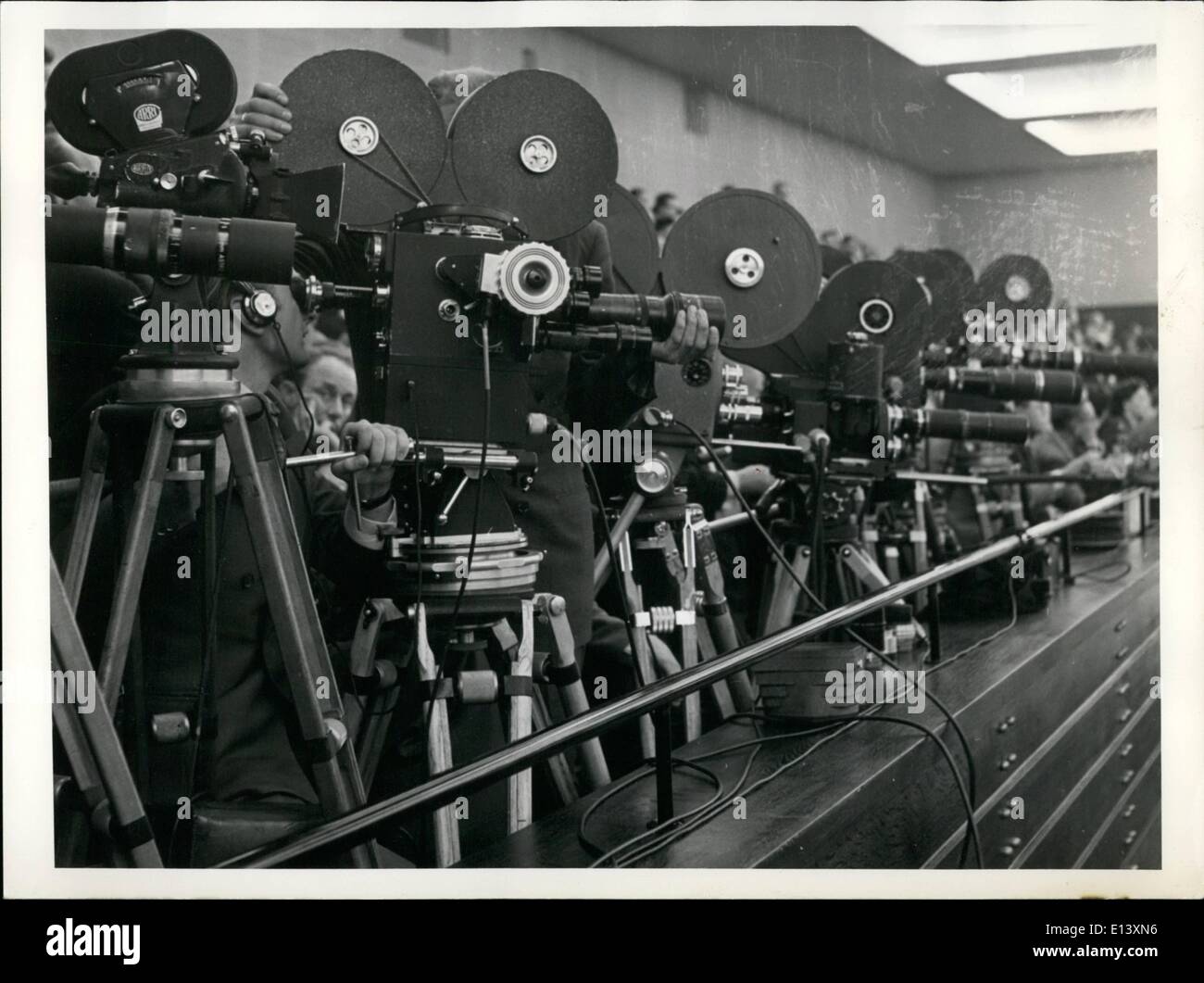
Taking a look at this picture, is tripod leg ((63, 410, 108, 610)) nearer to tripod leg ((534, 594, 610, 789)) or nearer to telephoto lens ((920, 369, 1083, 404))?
tripod leg ((534, 594, 610, 789))

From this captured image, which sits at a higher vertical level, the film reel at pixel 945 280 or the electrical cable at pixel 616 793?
the film reel at pixel 945 280

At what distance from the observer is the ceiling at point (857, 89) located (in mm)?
1911

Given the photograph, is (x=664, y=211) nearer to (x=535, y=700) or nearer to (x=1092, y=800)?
(x=535, y=700)

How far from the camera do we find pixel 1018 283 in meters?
2.77

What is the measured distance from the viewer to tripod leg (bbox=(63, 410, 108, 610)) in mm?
1472

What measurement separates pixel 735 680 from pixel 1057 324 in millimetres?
1290

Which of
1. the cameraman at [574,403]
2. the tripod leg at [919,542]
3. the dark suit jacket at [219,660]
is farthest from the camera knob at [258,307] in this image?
the tripod leg at [919,542]

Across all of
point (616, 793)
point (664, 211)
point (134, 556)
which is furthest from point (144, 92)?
point (664, 211)

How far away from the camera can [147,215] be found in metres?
1.36

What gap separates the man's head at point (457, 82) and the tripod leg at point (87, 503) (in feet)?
2.28

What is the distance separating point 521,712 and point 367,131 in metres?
0.81

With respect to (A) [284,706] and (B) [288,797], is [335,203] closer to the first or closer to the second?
(A) [284,706]

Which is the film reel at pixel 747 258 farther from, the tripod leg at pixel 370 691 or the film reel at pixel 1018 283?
the tripod leg at pixel 370 691

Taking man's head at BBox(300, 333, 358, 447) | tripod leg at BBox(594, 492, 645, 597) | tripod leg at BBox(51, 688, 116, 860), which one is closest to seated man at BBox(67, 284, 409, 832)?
A: tripod leg at BBox(51, 688, 116, 860)
